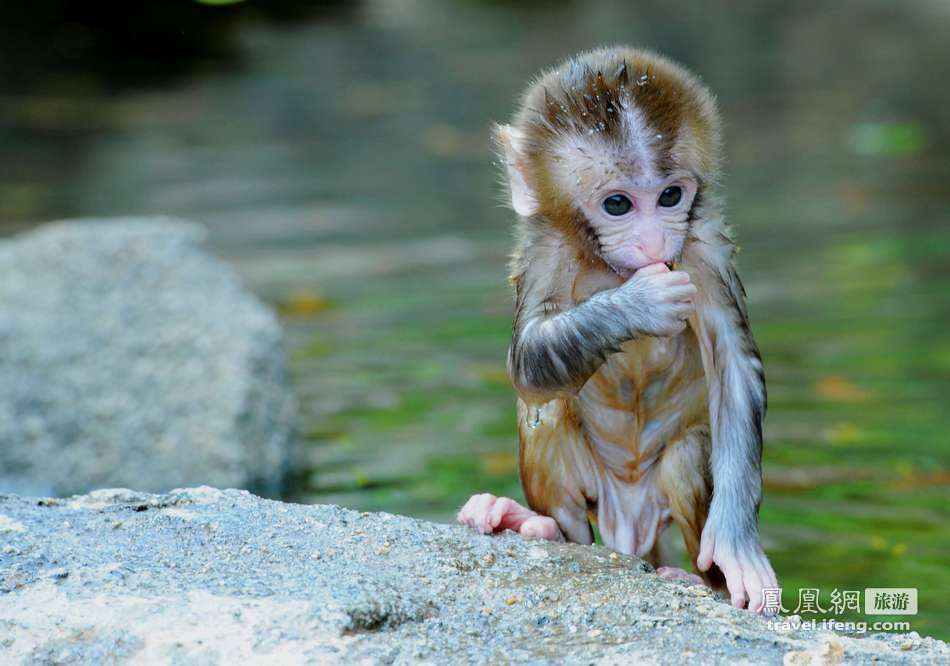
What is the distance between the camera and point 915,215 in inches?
479

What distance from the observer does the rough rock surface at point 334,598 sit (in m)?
3.42

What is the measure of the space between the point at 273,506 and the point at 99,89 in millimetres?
16155

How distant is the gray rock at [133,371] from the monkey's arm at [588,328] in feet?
8.49

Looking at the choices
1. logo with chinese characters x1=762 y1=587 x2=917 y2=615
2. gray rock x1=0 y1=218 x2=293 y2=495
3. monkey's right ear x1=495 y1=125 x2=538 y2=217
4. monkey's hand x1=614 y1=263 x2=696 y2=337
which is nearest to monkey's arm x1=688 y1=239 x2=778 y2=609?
monkey's hand x1=614 y1=263 x2=696 y2=337

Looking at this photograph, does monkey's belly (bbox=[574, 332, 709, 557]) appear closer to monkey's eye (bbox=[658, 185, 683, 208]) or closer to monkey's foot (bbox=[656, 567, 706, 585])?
monkey's foot (bbox=[656, 567, 706, 585])

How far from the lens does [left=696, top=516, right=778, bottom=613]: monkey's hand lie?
4293 millimetres

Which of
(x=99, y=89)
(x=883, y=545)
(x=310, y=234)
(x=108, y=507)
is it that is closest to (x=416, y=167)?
(x=310, y=234)

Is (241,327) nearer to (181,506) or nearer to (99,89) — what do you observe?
(181,506)

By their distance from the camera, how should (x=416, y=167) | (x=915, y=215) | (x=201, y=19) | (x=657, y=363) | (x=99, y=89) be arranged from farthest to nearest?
1. (x=201, y=19)
2. (x=99, y=89)
3. (x=416, y=167)
4. (x=915, y=215)
5. (x=657, y=363)

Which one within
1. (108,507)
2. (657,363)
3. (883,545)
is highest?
(657,363)

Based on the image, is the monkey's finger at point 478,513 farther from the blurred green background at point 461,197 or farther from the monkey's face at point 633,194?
the blurred green background at point 461,197

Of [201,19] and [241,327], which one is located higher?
[201,19]

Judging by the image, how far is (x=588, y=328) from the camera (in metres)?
4.32

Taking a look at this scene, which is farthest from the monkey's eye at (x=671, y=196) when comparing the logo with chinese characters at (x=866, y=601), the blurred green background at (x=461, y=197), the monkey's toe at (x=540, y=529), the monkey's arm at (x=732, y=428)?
the blurred green background at (x=461, y=197)
